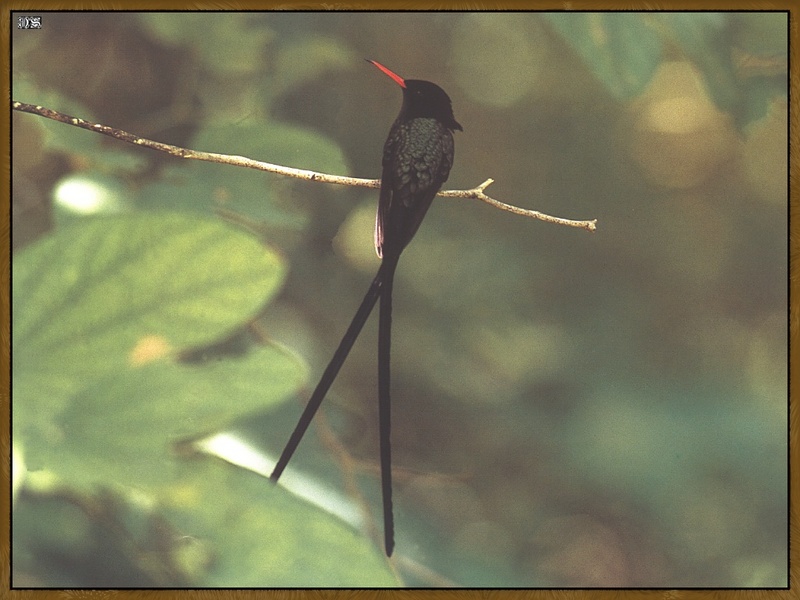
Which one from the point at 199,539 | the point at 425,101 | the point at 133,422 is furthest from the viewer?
the point at 425,101

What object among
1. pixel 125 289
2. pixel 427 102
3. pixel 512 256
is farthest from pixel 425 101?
pixel 125 289

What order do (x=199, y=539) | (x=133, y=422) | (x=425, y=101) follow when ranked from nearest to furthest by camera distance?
(x=133, y=422) → (x=199, y=539) → (x=425, y=101)

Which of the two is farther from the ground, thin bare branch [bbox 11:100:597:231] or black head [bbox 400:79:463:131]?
black head [bbox 400:79:463:131]

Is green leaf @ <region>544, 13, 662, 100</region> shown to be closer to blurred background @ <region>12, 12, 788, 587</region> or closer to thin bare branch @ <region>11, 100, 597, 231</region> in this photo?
blurred background @ <region>12, 12, 788, 587</region>

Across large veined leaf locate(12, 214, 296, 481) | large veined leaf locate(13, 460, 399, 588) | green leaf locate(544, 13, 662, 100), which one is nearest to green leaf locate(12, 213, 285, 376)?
large veined leaf locate(12, 214, 296, 481)

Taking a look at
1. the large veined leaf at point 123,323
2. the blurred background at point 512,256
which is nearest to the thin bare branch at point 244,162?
the blurred background at point 512,256

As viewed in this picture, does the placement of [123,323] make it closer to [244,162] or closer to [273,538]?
[273,538]
